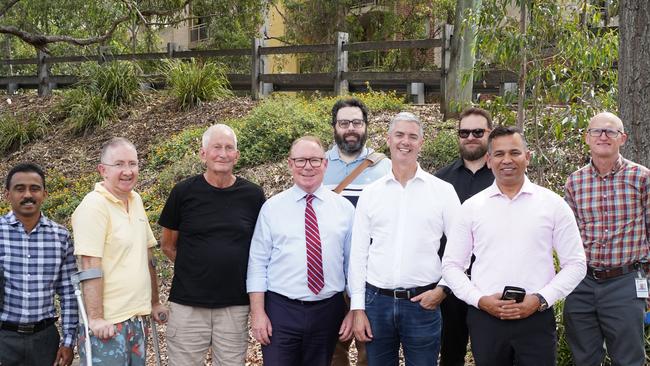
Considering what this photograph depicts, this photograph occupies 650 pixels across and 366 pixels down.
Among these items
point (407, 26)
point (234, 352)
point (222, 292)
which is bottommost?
point (234, 352)

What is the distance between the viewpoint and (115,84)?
54.5 ft

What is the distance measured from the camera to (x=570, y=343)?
17.0ft

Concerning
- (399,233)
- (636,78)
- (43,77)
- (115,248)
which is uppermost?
(43,77)

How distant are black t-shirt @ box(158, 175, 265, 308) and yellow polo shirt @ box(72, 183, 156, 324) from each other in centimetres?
26

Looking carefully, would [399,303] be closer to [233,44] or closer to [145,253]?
[145,253]

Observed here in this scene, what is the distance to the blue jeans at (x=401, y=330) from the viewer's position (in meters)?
4.68

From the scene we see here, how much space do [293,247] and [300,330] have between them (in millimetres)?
528

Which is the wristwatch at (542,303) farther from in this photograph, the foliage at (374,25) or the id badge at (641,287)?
the foliage at (374,25)

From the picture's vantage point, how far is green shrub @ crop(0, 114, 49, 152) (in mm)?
15867

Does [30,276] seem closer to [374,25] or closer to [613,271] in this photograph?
[613,271]

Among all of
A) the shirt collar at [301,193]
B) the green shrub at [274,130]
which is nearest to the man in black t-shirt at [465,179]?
the shirt collar at [301,193]

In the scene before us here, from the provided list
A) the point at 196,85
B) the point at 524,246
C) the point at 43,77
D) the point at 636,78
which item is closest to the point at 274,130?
the point at 196,85

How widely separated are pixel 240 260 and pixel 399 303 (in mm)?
1089

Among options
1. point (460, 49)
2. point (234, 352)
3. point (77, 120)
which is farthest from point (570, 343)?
point (77, 120)
